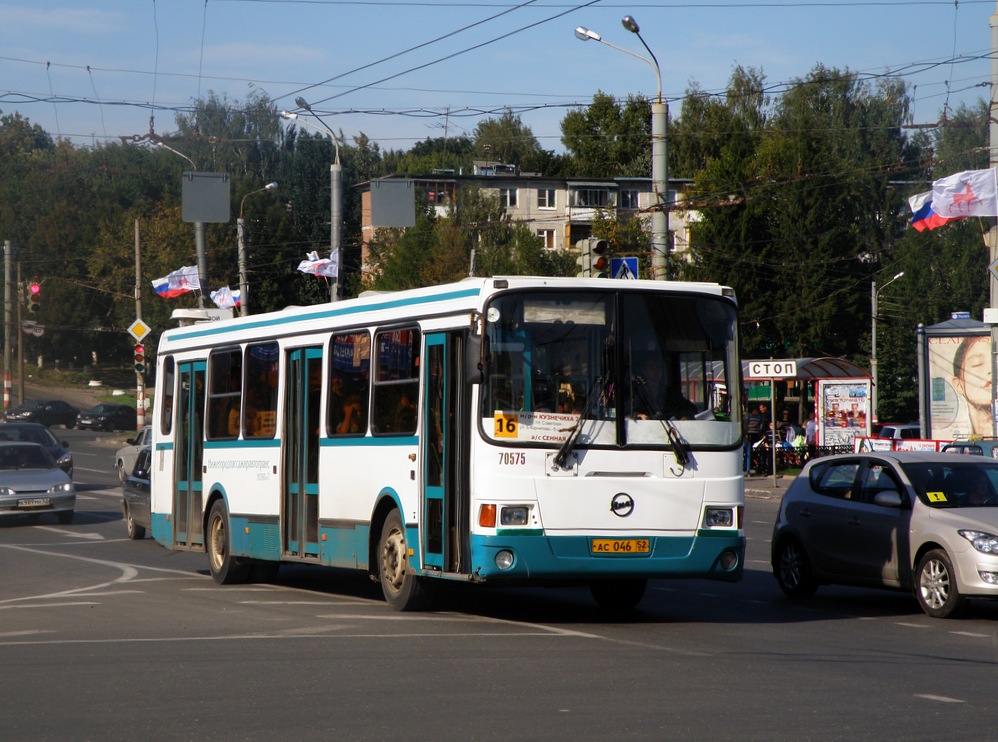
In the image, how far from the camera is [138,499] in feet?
77.7

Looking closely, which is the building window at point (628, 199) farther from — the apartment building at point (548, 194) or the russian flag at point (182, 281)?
the russian flag at point (182, 281)

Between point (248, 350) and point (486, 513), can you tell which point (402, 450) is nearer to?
point (486, 513)

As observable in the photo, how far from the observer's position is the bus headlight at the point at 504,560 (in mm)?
11508

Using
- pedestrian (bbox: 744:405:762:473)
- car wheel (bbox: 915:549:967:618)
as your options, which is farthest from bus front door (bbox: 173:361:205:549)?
pedestrian (bbox: 744:405:762:473)

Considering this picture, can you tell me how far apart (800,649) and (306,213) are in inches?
3477

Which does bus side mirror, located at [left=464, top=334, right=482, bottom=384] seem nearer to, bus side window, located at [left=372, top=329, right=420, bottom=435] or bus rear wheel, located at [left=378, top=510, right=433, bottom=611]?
bus side window, located at [left=372, top=329, right=420, bottom=435]

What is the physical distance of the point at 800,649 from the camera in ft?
35.5

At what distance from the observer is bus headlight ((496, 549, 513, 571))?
37.8ft

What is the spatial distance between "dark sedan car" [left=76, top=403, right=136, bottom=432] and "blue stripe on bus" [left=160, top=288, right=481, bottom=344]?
174 feet

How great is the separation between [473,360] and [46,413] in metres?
64.4

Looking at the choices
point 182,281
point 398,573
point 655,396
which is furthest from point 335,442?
point 182,281

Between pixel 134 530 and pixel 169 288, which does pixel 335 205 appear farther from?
pixel 169 288

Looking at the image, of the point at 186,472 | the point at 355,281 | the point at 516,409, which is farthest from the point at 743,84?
the point at 516,409

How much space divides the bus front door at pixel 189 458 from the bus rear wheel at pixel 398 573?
16.3 ft
